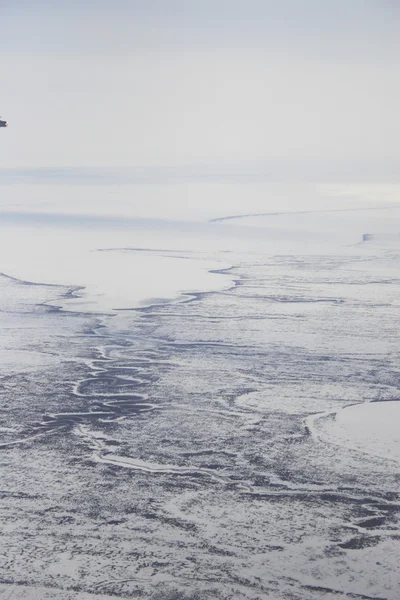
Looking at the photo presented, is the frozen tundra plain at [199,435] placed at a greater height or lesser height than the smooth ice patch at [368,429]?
greater

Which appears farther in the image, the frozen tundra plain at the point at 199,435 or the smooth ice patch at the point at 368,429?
the smooth ice patch at the point at 368,429

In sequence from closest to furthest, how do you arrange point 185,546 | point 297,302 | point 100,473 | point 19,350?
point 185,546, point 100,473, point 19,350, point 297,302

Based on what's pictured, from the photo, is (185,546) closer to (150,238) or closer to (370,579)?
(370,579)

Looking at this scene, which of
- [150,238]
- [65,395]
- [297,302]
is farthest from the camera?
[150,238]

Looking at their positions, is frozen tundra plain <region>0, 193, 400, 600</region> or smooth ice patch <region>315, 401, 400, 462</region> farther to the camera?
smooth ice patch <region>315, 401, 400, 462</region>

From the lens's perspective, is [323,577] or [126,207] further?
[126,207]

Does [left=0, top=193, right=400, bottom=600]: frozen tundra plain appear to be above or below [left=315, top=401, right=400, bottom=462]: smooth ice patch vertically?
above

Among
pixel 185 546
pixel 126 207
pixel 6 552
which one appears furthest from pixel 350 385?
pixel 126 207

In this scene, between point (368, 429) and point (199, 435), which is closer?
point (199, 435)
